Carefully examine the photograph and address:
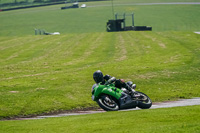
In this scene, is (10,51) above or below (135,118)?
below

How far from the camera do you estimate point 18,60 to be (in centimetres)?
4156

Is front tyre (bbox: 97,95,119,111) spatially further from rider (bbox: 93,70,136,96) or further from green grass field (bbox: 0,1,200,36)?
green grass field (bbox: 0,1,200,36)

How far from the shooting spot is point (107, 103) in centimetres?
1647

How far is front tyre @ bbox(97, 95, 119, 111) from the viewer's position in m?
16.3

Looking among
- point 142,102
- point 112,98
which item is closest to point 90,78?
point 142,102

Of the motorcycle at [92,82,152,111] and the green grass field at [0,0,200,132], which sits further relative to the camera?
the motorcycle at [92,82,152,111]

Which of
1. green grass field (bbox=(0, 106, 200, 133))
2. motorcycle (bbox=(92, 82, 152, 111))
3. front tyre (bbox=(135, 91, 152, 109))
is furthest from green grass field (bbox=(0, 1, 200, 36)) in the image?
green grass field (bbox=(0, 106, 200, 133))

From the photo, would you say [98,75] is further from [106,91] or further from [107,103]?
[107,103]

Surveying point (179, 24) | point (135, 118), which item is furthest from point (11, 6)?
point (135, 118)

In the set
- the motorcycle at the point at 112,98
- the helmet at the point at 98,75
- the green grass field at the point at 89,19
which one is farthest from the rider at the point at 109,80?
the green grass field at the point at 89,19

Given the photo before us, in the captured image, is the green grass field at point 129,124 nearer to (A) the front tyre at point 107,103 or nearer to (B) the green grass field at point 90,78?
(B) the green grass field at point 90,78

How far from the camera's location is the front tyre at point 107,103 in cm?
1628

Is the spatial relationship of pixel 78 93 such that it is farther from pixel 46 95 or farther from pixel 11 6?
pixel 11 6

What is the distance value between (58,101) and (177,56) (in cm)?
1918
